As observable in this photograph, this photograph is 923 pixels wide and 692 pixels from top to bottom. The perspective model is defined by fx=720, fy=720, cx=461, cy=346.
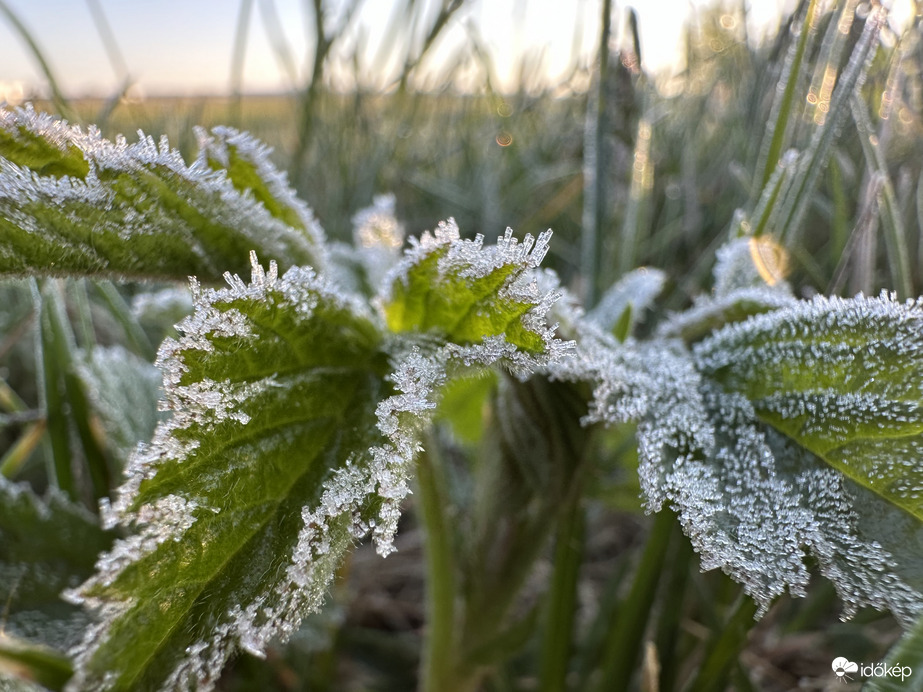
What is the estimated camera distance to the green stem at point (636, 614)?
68cm

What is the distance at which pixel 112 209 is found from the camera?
0.47 metres

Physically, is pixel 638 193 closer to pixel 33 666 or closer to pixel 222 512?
pixel 222 512

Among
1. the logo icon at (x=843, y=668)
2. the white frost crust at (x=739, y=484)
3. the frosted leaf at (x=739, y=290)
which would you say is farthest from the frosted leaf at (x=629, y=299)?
the logo icon at (x=843, y=668)

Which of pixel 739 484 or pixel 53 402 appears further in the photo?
pixel 53 402

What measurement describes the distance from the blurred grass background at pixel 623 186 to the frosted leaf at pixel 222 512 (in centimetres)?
7

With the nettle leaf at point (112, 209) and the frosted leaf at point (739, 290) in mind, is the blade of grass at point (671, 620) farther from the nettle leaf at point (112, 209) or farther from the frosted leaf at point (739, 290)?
the nettle leaf at point (112, 209)

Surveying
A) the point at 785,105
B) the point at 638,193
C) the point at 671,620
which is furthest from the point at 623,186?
the point at 671,620

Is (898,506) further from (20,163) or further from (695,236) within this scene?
(695,236)

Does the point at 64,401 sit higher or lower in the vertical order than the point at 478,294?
higher

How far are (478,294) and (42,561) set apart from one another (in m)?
0.50

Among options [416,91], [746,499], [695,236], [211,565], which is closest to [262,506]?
[211,565]

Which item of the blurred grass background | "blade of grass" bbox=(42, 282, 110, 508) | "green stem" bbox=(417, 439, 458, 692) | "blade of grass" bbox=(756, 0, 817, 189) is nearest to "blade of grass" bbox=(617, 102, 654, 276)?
the blurred grass background

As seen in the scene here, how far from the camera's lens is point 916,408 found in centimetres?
46

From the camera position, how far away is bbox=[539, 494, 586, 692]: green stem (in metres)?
0.68
